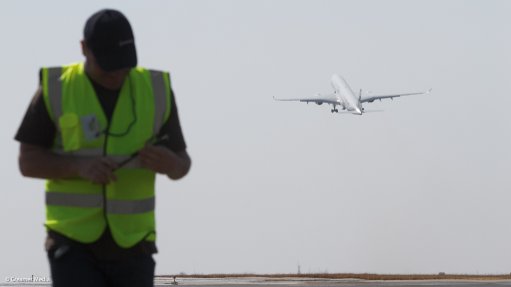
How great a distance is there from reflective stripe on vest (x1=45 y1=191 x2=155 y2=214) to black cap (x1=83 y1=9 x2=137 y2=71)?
0.61 metres

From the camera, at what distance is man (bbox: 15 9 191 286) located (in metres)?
6.92

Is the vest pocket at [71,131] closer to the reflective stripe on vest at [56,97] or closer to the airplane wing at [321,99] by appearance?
the reflective stripe on vest at [56,97]

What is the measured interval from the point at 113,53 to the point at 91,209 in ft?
2.43

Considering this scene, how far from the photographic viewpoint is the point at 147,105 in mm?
7141

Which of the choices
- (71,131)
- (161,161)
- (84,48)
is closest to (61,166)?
(71,131)

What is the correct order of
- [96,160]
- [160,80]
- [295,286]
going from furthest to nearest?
1. [295,286]
2. [160,80]
3. [96,160]

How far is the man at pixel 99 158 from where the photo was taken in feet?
22.7

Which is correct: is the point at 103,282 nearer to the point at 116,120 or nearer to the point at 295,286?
the point at 116,120

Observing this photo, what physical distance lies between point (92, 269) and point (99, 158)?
529mm

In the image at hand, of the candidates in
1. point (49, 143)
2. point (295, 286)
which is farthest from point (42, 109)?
point (295, 286)

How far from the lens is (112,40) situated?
6918mm

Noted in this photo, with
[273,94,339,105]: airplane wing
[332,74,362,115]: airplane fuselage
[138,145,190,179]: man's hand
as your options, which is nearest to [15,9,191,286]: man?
[138,145,190,179]: man's hand

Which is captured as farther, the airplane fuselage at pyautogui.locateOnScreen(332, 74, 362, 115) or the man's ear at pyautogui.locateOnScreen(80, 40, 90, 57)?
the airplane fuselage at pyautogui.locateOnScreen(332, 74, 362, 115)

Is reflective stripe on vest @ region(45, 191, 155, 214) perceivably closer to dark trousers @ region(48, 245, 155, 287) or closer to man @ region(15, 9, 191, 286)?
man @ region(15, 9, 191, 286)
